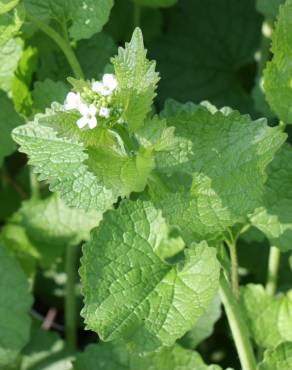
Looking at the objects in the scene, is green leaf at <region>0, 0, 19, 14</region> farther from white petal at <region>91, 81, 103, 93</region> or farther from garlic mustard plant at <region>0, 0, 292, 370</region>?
white petal at <region>91, 81, 103, 93</region>

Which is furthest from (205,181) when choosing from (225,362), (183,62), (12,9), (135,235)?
(183,62)

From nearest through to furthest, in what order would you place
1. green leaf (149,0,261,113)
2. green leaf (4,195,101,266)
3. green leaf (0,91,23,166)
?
1. green leaf (0,91,23,166)
2. green leaf (4,195,101,266)
3. green leaf (149,0,261,113)

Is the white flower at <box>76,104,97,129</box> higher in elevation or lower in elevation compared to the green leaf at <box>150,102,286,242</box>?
higher

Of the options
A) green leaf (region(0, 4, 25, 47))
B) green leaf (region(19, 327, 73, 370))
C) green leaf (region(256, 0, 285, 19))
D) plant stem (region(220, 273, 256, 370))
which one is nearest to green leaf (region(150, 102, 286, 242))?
plant stem (region(220, 273, 256, 370))

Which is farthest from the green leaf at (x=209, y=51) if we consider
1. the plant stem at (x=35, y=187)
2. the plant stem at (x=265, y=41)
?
the plant stem at (x=35, y=187)

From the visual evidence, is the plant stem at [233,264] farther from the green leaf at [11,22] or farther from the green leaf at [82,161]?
the green leaf at [11,22]

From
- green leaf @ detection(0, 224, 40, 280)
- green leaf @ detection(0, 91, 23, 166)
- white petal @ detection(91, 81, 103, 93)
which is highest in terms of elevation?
white petal @ detection(91, 81, 103, 93)

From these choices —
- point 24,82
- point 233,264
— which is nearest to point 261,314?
point 233,264
